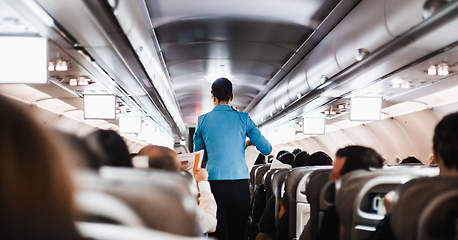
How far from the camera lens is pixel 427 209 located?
136 centimetres

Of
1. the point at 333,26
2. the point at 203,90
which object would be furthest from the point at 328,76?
the point at 203,90

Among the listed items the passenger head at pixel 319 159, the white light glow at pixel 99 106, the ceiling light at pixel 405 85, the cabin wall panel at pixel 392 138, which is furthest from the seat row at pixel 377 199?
the cabin wall panel at pixel 392 138

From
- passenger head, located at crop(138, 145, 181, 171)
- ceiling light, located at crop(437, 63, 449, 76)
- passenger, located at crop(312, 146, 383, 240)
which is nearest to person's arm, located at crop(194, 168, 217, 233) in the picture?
passenger head, located at crop(138, 145, 181, 171)

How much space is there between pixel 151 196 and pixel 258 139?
265 cm

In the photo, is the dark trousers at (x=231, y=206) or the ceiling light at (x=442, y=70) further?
the ceiling light at (x=442, y=70)

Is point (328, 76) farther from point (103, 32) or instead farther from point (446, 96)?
point (446, 96)

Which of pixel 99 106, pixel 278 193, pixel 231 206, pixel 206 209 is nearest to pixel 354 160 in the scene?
pixel 206 209

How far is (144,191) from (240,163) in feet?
8.66

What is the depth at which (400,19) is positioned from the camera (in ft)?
13.3

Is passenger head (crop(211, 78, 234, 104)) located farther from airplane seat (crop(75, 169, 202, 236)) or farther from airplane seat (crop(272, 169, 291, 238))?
airplane seat (crop(75, 169, 202, 236))

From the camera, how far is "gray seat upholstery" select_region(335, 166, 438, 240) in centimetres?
197

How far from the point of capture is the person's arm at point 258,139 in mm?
3623

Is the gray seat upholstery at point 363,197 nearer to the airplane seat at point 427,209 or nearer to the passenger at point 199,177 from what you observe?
the airplane seat at point 427,209

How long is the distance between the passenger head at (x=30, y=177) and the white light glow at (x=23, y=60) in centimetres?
335
